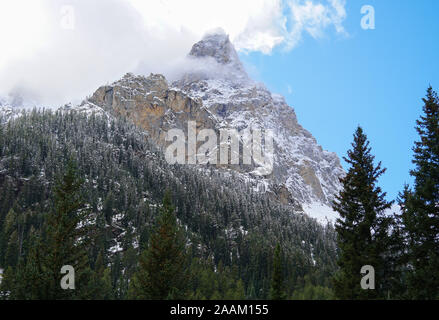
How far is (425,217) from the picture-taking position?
16.2m

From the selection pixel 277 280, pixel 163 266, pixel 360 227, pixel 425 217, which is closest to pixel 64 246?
pixel 163 266

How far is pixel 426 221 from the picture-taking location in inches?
635

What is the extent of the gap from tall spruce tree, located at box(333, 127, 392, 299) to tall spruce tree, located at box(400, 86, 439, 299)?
1384mm

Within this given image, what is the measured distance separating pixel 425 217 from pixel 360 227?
3290 mm

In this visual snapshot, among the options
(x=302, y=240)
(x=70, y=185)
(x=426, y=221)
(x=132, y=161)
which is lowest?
(x=302, y=240)

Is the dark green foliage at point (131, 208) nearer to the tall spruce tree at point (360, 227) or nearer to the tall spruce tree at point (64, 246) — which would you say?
the tall spruce tree at point (64, 246)

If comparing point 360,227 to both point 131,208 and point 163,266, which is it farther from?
point 131,208

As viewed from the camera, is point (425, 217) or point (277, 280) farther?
point (277, 280)

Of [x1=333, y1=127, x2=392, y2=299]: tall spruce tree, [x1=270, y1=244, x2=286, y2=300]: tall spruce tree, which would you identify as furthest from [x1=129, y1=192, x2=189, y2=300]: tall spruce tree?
[x1=333, y1=127, x2=392, y2=299]: tall spruce tree

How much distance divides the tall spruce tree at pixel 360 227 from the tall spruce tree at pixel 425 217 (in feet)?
4.54

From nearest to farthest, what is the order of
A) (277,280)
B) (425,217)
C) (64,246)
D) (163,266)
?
(425,217) → (64,246) → (163,266) → (277,280)
